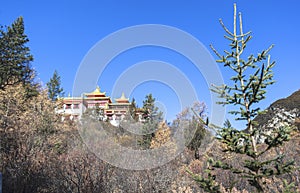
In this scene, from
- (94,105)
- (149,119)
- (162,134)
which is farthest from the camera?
(94,105)

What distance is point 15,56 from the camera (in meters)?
26.5

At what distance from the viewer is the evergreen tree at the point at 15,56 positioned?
80.6ft

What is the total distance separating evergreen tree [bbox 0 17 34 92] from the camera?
24.6 metres

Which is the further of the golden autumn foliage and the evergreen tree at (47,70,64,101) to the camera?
the evergreen tree at (47,70,64,101)

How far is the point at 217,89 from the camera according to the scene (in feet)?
10.6

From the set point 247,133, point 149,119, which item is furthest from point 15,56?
point 247,133

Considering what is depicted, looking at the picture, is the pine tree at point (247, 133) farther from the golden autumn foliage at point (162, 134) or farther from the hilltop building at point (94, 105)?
the hilltop building at point (94, 105)

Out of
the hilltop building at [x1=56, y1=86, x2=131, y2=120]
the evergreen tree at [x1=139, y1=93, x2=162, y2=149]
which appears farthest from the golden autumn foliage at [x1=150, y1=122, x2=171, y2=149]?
the hilltop building at [x1=56, y1=86, x2=131, y2=120]

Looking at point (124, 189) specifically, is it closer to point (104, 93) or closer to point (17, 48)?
point (17, 48)

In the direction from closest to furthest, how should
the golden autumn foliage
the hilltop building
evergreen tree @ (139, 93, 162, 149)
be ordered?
the golden autumn foliage < evergreen tree @ (139, 93, 162, 149) < the hilltop building

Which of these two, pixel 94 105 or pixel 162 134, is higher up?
pixel 94 105

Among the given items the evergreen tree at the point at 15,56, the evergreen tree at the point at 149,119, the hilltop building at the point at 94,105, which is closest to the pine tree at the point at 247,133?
the evergreen tree at the point at 149,119

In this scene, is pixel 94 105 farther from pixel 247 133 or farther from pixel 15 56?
pixel 247 133

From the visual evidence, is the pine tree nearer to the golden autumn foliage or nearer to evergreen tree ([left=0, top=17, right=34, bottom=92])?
the golden autumn foliage
